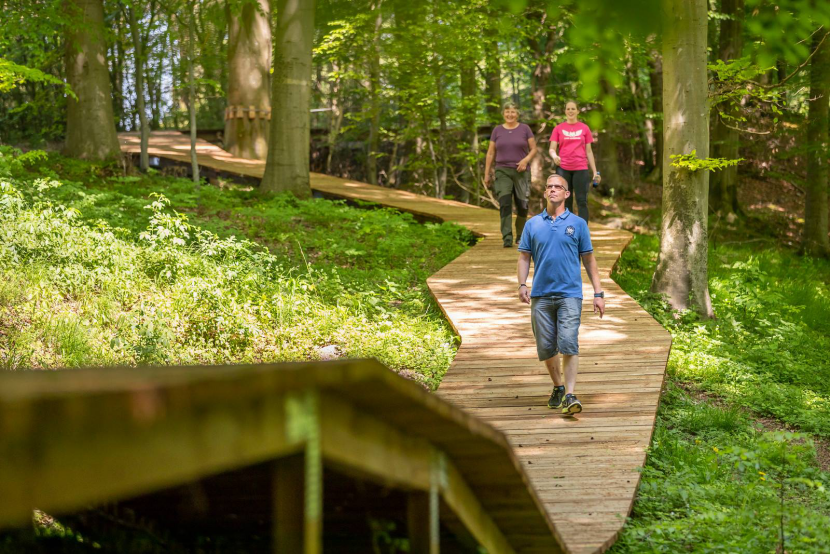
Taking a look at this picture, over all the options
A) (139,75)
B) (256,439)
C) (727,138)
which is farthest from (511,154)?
(727,138)

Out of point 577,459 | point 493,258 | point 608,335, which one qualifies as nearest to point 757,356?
point 608,335

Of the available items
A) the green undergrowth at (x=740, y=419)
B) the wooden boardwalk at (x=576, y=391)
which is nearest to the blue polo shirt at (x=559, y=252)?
the wooden boardwalk at (x=576, y=391)

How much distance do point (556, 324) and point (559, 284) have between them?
356 mm

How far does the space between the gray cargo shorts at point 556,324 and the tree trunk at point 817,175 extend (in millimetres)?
13076

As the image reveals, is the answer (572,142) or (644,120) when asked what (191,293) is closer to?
(572,142)

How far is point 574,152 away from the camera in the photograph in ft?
36.7

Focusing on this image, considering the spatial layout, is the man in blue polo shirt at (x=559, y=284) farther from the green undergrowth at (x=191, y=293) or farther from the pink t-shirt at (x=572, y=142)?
the pink t-shirt at (x=572, y=142)

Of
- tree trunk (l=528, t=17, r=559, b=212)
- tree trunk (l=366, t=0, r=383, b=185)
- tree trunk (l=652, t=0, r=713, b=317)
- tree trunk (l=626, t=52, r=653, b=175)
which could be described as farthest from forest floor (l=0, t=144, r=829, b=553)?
tree trunk (l=626, t=52, r=653, b=175)

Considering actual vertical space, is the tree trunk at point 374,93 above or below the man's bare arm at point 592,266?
above

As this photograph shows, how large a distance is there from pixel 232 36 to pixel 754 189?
17.8 meters

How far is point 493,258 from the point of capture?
497 inches

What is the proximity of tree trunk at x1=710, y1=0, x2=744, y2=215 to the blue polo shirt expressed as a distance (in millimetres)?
13296

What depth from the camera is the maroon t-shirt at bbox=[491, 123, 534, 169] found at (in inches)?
442

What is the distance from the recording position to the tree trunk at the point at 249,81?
2275cm
